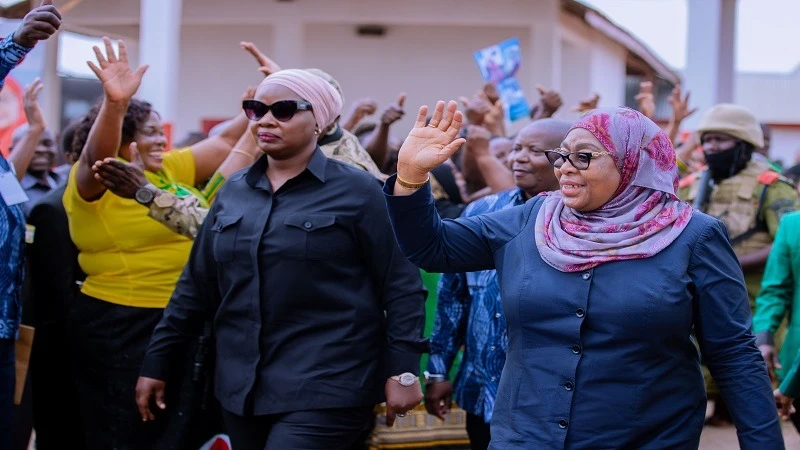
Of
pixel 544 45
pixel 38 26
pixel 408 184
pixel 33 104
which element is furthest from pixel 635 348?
Result: pixel 544 45

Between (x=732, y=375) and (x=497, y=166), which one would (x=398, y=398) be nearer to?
(x=732, y=375)

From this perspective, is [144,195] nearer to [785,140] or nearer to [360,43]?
[360,43]

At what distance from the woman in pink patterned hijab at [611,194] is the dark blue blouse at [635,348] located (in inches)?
2.1

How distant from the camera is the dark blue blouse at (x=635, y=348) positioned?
3.28 metres

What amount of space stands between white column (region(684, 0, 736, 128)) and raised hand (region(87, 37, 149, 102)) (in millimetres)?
9267

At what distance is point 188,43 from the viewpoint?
18234mm

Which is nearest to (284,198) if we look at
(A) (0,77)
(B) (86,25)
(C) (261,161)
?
(C) (261,161)

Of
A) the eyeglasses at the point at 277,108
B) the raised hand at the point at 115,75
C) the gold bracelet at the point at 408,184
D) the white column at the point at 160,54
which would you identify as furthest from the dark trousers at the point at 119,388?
the white column at the point at 160,54

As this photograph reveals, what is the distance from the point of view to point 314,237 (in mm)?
4254

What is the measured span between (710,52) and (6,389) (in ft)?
33.9

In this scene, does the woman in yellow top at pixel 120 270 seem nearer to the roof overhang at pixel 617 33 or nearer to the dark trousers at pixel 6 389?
the dark trousers at pixel 6 389

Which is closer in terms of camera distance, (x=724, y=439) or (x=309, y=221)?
(x=309, y=221)

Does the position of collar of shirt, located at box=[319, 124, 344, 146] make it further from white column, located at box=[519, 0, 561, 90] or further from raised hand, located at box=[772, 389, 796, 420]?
white column, located at box=[519, 0, 561, 90]

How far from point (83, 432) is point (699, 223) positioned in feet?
12.9
